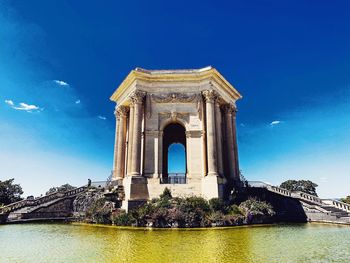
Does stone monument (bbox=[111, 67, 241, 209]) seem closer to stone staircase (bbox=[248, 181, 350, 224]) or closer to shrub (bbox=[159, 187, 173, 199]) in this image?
shrub (bbox=[159, 187, 173, 199])

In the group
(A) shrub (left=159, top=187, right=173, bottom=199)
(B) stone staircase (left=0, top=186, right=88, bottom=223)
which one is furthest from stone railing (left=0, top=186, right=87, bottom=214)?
(A) shrub (left=159, top=187, right=173, bottom=199)

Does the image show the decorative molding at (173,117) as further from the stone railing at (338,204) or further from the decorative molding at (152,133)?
the stone railing at (338,204)

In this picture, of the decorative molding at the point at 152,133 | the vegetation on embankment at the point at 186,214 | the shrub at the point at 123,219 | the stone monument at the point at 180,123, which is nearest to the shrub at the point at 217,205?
the vegetation on embankment at the point at 186,214

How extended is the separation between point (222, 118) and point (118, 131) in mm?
11841

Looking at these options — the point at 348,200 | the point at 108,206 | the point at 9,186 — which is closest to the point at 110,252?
the point at 108,206

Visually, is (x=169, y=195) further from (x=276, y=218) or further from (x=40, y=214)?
(x=40, y=214)

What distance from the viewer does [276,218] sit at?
20703 millimetres

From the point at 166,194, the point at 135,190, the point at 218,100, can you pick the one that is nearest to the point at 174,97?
the point at 218,100

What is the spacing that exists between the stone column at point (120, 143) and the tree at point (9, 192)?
13.6 m

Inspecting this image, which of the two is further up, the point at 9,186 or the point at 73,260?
the point at 9,186

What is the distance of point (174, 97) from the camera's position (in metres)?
24.5

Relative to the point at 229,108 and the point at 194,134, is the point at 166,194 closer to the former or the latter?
the point at 194,134

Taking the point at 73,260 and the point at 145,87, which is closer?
the point at 73,260

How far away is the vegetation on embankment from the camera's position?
16.6 meters
